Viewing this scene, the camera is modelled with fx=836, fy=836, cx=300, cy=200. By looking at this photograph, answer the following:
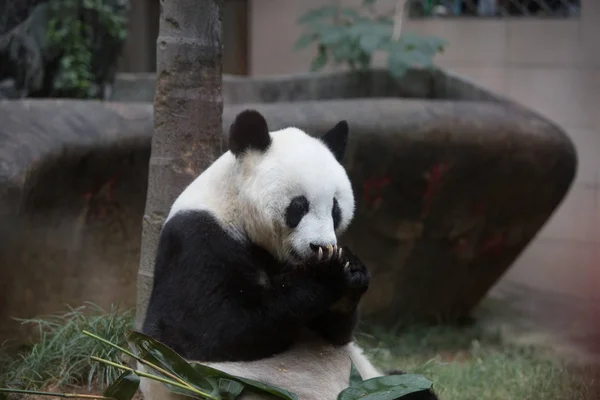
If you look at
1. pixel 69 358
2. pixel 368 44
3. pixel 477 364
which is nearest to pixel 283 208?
pixel 69 358

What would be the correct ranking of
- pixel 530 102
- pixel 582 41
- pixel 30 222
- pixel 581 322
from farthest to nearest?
1. pixel 530 102
2. pixel 582 41
3. pixel 581 322
4. pixel 30 222

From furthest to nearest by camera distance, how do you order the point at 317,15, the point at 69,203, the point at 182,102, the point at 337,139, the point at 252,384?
the point at 317,15 < the point at 69,203 < the point at 182,102 < the point at 337,139 < the point at 252,384

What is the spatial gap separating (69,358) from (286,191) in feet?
5.73

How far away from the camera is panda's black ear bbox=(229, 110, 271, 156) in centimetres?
274

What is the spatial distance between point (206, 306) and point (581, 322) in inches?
142

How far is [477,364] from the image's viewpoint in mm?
5164

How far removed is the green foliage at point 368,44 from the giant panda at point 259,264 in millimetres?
3709

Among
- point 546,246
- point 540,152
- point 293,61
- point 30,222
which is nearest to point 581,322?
point 540,152

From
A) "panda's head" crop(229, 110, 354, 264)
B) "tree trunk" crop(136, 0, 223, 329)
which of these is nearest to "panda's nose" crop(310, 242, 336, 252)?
"panda's head" crop(229, 110, 354, 264)

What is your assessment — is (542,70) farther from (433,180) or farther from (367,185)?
(367,185)

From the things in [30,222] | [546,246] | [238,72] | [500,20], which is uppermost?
[500,20]

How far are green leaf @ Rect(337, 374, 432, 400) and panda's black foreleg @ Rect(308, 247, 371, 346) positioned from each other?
19 centimetres

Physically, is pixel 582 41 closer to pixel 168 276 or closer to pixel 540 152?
pixel 540 152

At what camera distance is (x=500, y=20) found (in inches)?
318
